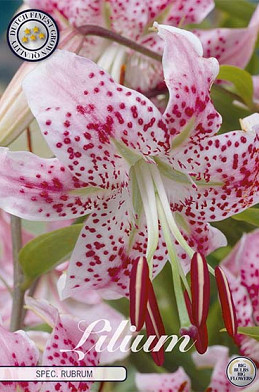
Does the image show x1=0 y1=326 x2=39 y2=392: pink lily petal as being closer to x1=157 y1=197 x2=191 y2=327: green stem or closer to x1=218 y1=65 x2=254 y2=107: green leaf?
x1=157 y1=197 x2=191 y2=327: green stem

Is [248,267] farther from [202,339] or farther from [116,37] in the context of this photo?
[116,37]

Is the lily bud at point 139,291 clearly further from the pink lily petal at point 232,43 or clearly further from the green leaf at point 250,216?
the pink lily petal at point 232,43

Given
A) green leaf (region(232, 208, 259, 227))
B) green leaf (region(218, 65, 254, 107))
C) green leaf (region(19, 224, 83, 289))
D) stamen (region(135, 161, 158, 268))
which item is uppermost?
green leaf (region(218, 65, 254, 107))

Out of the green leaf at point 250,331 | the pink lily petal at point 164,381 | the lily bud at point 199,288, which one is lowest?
the pink lily petal at point 164,381

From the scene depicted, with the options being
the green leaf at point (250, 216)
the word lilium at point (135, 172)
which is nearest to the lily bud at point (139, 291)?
the word lilium at point (135, 172)

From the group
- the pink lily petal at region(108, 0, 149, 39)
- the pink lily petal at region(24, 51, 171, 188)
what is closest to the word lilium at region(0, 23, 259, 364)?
the pink lily petal at region(24, 51, 171, 188)

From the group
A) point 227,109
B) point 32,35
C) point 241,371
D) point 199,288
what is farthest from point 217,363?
point 32,35
